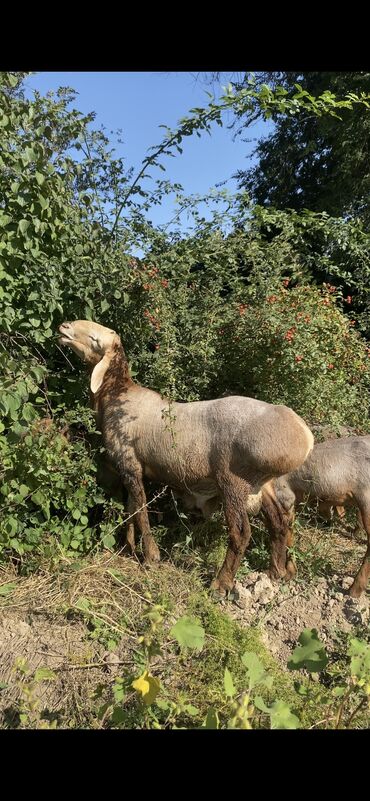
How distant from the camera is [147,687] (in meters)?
1.96

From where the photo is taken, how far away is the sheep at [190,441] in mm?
3492

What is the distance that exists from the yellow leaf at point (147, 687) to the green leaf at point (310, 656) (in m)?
0.55

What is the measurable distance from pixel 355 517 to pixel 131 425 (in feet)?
7.92

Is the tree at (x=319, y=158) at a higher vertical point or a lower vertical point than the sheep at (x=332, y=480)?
higher

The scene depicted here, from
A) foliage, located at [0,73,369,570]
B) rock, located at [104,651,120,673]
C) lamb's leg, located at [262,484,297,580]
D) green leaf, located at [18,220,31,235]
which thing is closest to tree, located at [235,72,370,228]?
foliage, located at [0,73,369,570]

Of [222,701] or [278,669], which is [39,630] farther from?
[278,669]

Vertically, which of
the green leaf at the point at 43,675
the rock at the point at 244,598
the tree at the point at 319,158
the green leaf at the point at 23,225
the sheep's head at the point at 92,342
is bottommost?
the green leaf at the point at 43,675

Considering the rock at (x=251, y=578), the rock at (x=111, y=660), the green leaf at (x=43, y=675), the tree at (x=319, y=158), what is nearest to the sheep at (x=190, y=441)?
the rock at (x=251, y=578)

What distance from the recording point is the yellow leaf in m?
1.95

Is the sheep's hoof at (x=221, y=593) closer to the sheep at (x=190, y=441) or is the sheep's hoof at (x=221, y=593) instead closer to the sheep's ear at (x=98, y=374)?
the sheep at (x=190, y=441)

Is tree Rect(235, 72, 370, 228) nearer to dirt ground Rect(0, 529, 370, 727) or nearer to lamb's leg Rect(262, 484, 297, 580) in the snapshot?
lamb's leg Rect(262, 484, 297, 580)

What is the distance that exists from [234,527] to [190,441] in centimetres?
67

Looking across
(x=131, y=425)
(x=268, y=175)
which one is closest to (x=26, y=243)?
(x=131, y=425)
